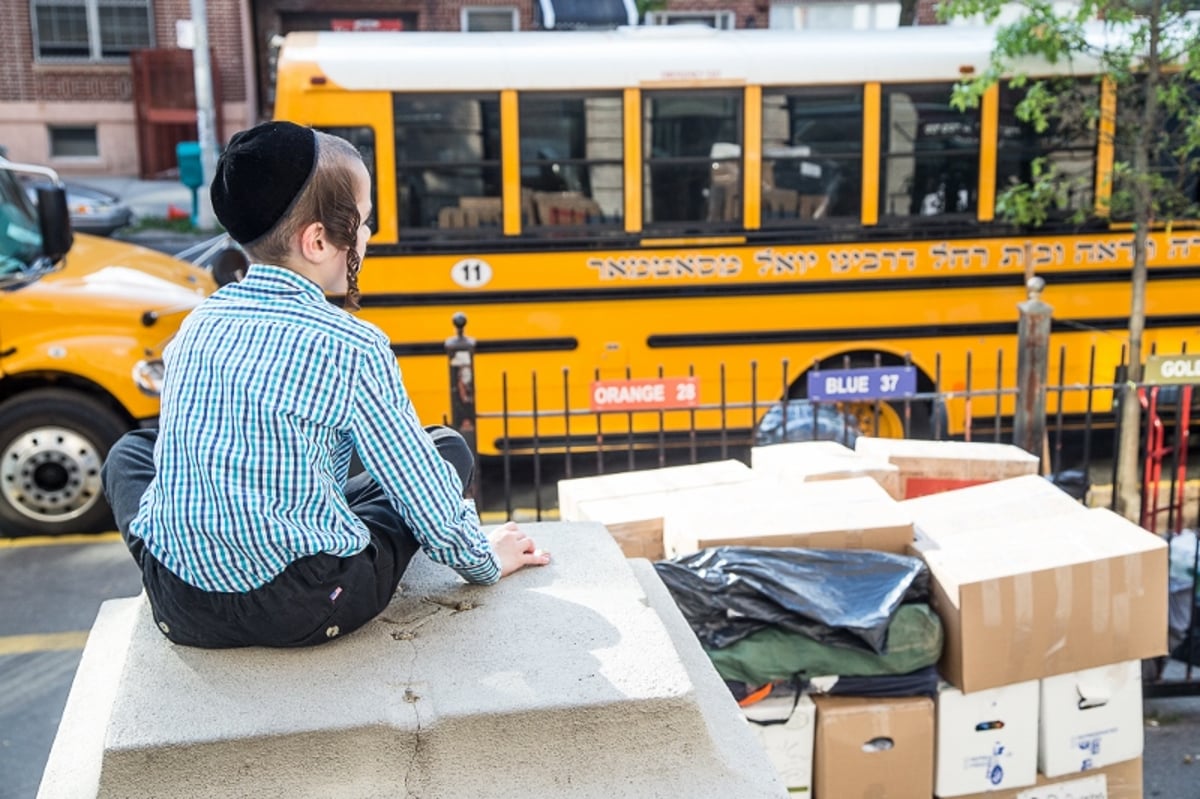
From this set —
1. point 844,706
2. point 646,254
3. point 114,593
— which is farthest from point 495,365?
point 844,706

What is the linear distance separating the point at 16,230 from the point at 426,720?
5.69 metres

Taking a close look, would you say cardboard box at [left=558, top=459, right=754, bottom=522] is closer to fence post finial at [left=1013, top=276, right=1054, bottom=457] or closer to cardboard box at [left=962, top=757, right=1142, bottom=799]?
cardboard box at [left=962, top=757, right=1142, bottom=799]

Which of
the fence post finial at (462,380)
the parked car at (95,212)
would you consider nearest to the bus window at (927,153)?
the fence post finial at (462,380)

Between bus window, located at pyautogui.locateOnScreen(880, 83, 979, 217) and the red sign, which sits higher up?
bus window, located at pyautogui.locateOnScreen(880, 83, 979, 217)

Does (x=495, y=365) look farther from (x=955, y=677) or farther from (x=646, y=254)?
(x=955, y=677)

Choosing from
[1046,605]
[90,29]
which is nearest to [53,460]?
[1046,605]

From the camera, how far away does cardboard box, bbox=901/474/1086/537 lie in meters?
3.77

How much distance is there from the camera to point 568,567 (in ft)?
8.86

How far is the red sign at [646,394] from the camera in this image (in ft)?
17.5

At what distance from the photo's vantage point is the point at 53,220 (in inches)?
269

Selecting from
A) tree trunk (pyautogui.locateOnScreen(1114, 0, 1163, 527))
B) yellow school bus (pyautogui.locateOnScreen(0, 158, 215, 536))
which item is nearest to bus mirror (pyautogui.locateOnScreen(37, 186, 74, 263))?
yellow school bus (pyautogui.locateOnScreen(0, 158, 215, 536))

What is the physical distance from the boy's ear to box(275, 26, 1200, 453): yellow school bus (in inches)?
184

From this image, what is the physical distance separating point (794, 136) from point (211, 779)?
18.8ft

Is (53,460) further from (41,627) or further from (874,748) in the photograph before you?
(874,748)
